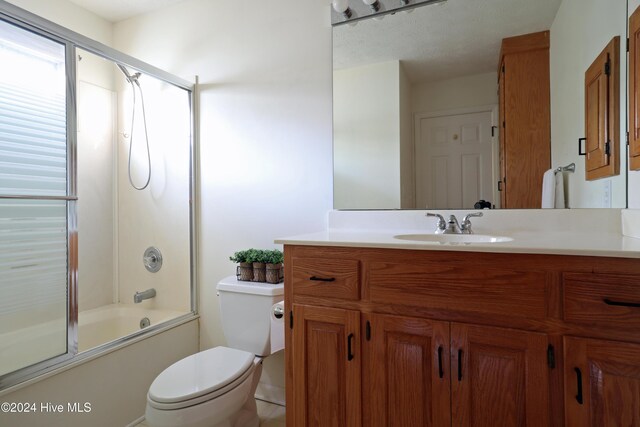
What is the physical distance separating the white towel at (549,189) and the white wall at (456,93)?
1.28 feet

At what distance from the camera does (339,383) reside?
4.00 ft

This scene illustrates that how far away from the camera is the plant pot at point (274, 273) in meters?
1.72

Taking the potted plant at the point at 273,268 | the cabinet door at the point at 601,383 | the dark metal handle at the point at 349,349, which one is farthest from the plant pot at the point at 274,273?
the cabinet door at the point at 601,383

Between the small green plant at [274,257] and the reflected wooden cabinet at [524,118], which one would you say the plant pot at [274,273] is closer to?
the small green plant at [274,257]

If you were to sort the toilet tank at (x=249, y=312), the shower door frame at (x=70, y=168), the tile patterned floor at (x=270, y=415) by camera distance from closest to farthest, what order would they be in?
the shower door frame at (x=70, y=168) → the toilet tank at (x=249, y=312) → the tile patterned floor at (x=270, y=415)

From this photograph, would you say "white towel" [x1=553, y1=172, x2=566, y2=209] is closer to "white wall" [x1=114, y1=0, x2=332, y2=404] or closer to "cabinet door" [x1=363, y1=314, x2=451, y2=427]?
"cabinet door" [x1=363, y1=314, x2=451, y2=427]

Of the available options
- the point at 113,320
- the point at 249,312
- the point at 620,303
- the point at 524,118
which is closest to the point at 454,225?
the point at 524,118

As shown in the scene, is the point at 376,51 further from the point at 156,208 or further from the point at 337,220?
the point at 156,208

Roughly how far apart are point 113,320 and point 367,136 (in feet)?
6.68

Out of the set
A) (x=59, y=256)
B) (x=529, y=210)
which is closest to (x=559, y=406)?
(x=529, y=210)

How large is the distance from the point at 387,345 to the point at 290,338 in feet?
1.29

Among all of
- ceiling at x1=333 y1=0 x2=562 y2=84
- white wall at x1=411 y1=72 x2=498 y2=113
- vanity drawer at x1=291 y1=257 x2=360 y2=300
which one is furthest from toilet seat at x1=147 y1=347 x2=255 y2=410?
ceiling at x1=333 y1=0 x2=562 y2=84

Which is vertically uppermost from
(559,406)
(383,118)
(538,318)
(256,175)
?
(383,118)

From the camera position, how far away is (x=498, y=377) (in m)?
1.00
